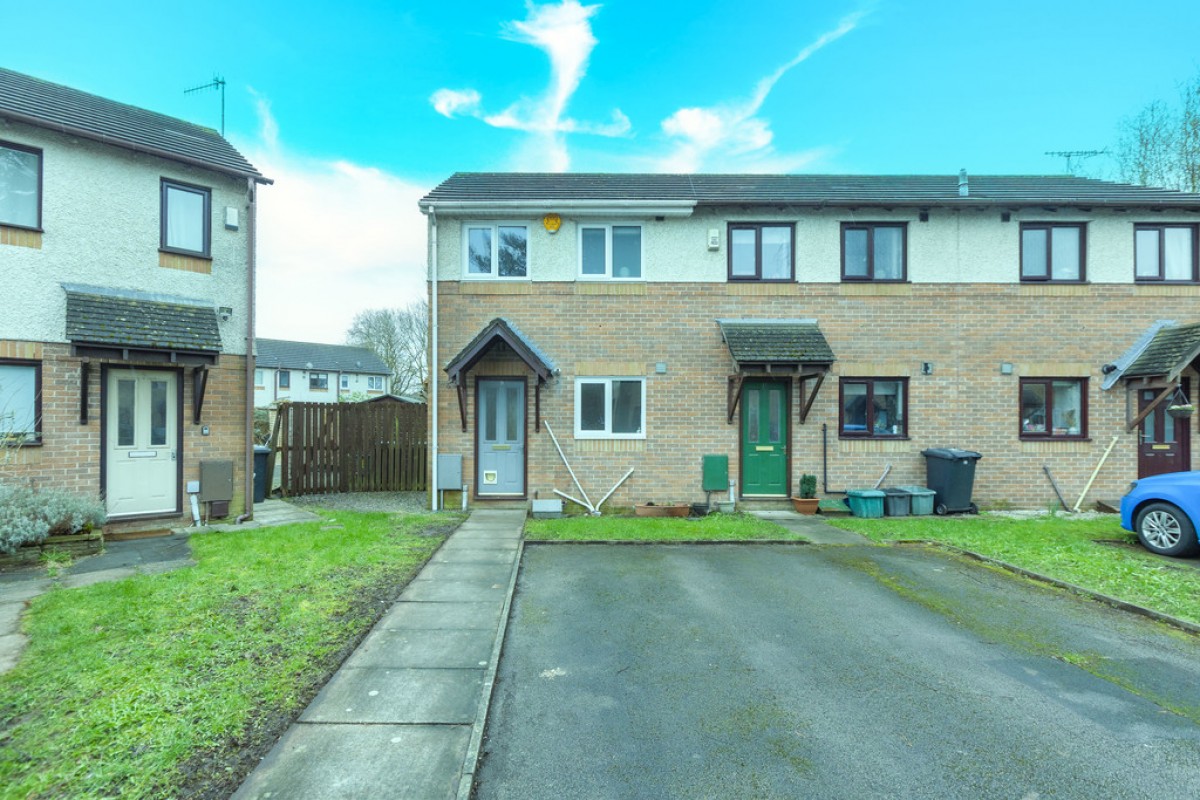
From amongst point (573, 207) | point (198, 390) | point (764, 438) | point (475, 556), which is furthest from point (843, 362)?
point (198, 390)

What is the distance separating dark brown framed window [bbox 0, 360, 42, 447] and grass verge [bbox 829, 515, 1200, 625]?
40.1 feet

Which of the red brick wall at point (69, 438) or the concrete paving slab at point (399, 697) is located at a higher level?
the red brick wall at point (69, 438)

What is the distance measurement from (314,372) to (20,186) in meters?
42.2

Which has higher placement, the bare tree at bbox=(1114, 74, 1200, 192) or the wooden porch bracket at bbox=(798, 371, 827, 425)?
the bare tree at bbox=(1114, 74, 1200, 192)

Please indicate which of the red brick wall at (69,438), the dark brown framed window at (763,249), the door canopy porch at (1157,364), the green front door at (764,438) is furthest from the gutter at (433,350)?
the door canopy porch at (1157,364)

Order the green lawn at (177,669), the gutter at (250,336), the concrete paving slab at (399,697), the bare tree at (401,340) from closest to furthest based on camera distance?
the green lawn at (177,669) → the concrete paving slab at (399,697) → the gutter at (250,336) → the bare tree at (401,340)

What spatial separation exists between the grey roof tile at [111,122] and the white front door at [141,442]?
3.42m

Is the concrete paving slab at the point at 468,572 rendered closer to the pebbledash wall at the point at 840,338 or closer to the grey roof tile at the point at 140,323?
the pebbledash wall at the point at 840,338

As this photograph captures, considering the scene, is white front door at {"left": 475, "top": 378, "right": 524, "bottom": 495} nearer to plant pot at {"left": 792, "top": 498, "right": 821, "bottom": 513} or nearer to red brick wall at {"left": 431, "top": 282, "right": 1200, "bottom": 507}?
red brick wall at {"left": 431, "top": 282, "right": 1200, "bottom": 507}

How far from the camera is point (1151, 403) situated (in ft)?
34.5

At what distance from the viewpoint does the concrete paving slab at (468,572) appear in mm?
6191

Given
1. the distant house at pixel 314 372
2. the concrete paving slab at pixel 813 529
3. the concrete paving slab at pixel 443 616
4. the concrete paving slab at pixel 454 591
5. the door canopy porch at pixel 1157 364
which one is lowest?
the concrete paving slab at pixel 813 529

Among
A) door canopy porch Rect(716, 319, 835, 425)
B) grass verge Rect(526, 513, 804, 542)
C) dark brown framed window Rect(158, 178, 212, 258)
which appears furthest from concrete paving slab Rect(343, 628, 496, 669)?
dark brown framed window Rect(158, 178, 212, 258)

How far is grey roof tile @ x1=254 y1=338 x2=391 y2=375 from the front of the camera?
45000 millimetres
